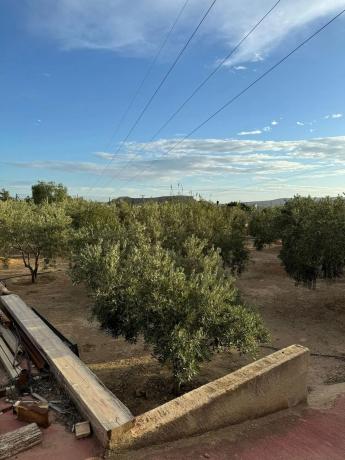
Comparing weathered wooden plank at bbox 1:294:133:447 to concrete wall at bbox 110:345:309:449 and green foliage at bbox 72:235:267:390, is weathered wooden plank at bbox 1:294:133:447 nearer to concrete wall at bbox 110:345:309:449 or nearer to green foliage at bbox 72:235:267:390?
concrete wall at bbox 110:345:309:449

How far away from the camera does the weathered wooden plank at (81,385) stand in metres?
5.61

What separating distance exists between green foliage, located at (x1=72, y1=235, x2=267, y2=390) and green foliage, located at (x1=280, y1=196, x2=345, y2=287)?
7.30 metres

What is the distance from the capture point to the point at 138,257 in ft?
30.4

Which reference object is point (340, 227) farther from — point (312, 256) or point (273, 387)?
point (273, 387)

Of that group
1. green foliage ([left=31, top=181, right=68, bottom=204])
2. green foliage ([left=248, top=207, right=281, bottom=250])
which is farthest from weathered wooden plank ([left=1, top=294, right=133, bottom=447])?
green foliage ([left=31, top=181, right=68, bottom=204])

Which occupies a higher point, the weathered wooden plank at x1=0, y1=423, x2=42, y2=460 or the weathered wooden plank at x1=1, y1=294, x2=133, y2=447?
the weathered wooden plank at x1=1, y1=294, x2=133, y2=447

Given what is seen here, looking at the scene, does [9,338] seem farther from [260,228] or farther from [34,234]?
[260,228]

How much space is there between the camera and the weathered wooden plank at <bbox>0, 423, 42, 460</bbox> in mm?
5199

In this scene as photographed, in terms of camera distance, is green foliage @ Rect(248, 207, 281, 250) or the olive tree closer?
the olive tree

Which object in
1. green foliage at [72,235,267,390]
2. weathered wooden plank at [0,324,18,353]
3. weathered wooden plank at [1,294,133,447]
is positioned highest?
green foliage at [72,235,267,390]

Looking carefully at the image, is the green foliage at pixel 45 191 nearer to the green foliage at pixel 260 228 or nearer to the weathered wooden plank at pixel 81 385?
the green foliage at pixel 260 228

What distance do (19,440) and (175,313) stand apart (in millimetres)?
3739

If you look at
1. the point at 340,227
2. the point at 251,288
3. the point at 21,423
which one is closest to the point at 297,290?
the point at 251,288

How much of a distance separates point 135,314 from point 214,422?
2758 millimetres
